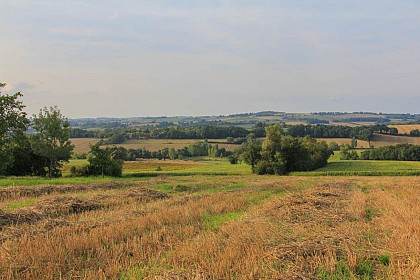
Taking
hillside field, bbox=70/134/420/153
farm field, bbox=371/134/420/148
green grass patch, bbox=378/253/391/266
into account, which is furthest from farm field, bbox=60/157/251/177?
farm field, bbox=371/134/420/148

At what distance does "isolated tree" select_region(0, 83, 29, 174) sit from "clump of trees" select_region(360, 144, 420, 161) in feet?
300

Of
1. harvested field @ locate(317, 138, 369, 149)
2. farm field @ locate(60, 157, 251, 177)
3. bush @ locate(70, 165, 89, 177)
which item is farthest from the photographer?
harvested field @ locate(317, 138, 369, 149)

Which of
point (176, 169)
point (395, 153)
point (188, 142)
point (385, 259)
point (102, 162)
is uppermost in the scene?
point (385, 259)

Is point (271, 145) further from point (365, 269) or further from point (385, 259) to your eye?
point (365, 269)

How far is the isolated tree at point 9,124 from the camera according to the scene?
137ft

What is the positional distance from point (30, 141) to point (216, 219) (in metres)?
39.8

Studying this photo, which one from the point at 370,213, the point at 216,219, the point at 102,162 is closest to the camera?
the point at 216,219

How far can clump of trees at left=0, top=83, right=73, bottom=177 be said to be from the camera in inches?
1668

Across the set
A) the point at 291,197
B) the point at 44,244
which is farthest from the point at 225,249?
the point at 291,197

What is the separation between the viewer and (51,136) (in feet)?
155

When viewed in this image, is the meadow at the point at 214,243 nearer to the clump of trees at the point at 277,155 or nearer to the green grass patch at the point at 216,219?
the green grass patch at the point at 216,219

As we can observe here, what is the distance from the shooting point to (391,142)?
121812 mm

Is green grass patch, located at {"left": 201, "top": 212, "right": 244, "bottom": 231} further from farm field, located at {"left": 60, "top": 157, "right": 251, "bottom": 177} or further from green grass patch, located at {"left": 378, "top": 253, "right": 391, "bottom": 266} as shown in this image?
farm field, located at {"left": 60, "top": 157, "right": 251, "bottom": 177}

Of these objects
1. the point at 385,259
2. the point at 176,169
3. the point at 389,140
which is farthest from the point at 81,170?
the point at 389,140
